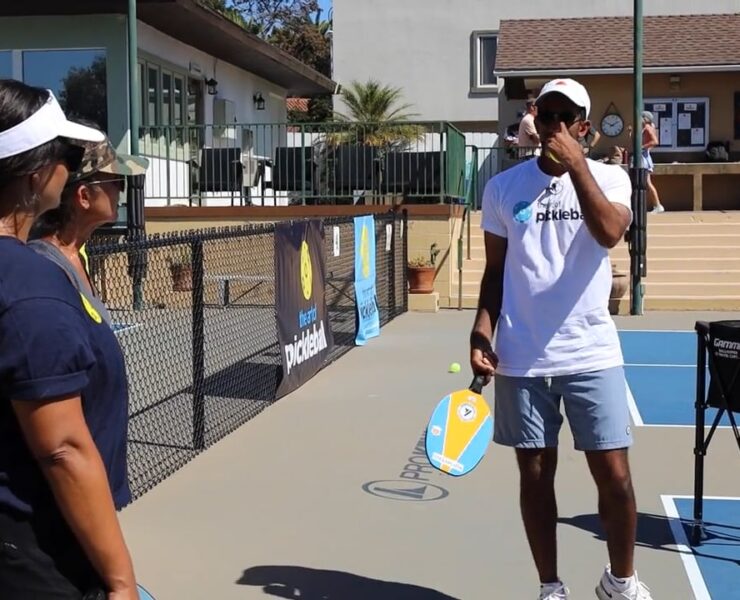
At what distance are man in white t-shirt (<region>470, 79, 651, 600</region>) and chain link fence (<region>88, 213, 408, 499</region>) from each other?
1.99 metres

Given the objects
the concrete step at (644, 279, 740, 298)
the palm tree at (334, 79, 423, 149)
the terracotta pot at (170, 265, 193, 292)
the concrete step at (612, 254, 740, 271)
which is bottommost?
the concrete step at (644, 279, 740, 298)

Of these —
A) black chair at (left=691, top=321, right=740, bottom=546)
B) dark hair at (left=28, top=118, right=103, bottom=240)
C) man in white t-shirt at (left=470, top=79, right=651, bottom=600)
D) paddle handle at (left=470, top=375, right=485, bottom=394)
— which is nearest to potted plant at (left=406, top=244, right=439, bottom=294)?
black chair at (left=691, top=321, right=740, bottom=546)

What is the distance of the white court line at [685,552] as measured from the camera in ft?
14.8

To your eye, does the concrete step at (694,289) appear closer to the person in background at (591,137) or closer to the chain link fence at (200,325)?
the chain link fence at (200,325)

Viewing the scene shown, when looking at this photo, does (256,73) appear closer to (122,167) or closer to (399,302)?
(399,302)

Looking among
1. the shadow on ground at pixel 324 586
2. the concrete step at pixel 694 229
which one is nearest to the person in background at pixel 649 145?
the concrete step at pixel 694 229

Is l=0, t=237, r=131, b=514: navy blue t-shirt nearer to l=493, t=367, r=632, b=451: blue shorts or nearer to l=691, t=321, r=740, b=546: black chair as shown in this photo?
l=493, t=367, r=632, b=451: blue shorts

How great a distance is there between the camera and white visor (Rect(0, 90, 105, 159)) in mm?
1933

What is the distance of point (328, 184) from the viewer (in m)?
16.9

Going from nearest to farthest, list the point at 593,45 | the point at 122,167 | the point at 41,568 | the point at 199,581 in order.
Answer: the point at 41,568, the point at 122,167, the point at 199,581, the point at 593,45

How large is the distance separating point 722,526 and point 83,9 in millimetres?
14439

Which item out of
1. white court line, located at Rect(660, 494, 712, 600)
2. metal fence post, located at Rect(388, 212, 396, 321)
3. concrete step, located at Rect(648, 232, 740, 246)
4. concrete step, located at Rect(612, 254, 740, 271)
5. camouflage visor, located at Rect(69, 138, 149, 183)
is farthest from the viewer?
concrete step, located at Rect(648, 232, 740, 246)

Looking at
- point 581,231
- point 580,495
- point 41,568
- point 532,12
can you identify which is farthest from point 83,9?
point 532,12

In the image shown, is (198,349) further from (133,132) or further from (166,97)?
(166,97)
